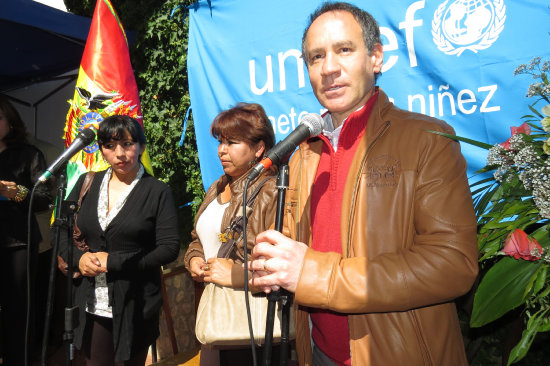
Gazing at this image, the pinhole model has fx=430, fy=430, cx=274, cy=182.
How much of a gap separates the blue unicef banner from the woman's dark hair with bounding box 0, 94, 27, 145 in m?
1.55

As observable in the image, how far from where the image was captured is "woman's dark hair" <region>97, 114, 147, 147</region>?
2.98m

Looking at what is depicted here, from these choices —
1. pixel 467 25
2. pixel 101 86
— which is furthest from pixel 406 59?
pixel 101 86

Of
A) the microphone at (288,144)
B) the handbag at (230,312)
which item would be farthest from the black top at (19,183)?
the microphone at (288,144)

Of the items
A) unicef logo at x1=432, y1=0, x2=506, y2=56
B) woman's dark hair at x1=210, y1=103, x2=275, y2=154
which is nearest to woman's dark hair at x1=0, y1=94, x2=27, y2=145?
woman's dark hair at x1=210, y1=103, x2=275, y2=154

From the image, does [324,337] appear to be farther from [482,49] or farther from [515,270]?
[482,49]

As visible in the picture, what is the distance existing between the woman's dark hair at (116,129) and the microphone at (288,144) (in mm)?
1890

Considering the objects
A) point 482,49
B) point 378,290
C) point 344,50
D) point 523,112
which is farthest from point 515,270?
point 482,49

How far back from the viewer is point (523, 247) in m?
1.52

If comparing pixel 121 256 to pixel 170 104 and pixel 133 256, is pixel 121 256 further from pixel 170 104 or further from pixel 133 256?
pixel 170 104

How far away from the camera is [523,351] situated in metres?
1.50

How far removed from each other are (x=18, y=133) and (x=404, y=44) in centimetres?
333

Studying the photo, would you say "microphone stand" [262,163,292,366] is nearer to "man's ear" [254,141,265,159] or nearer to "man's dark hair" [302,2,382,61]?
"man's dark hair" [302,2,382,61]

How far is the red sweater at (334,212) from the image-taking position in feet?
4.95

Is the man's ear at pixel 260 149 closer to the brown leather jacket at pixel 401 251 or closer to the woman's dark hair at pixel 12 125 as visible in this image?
the brown leather jacket at pixel 401 251
